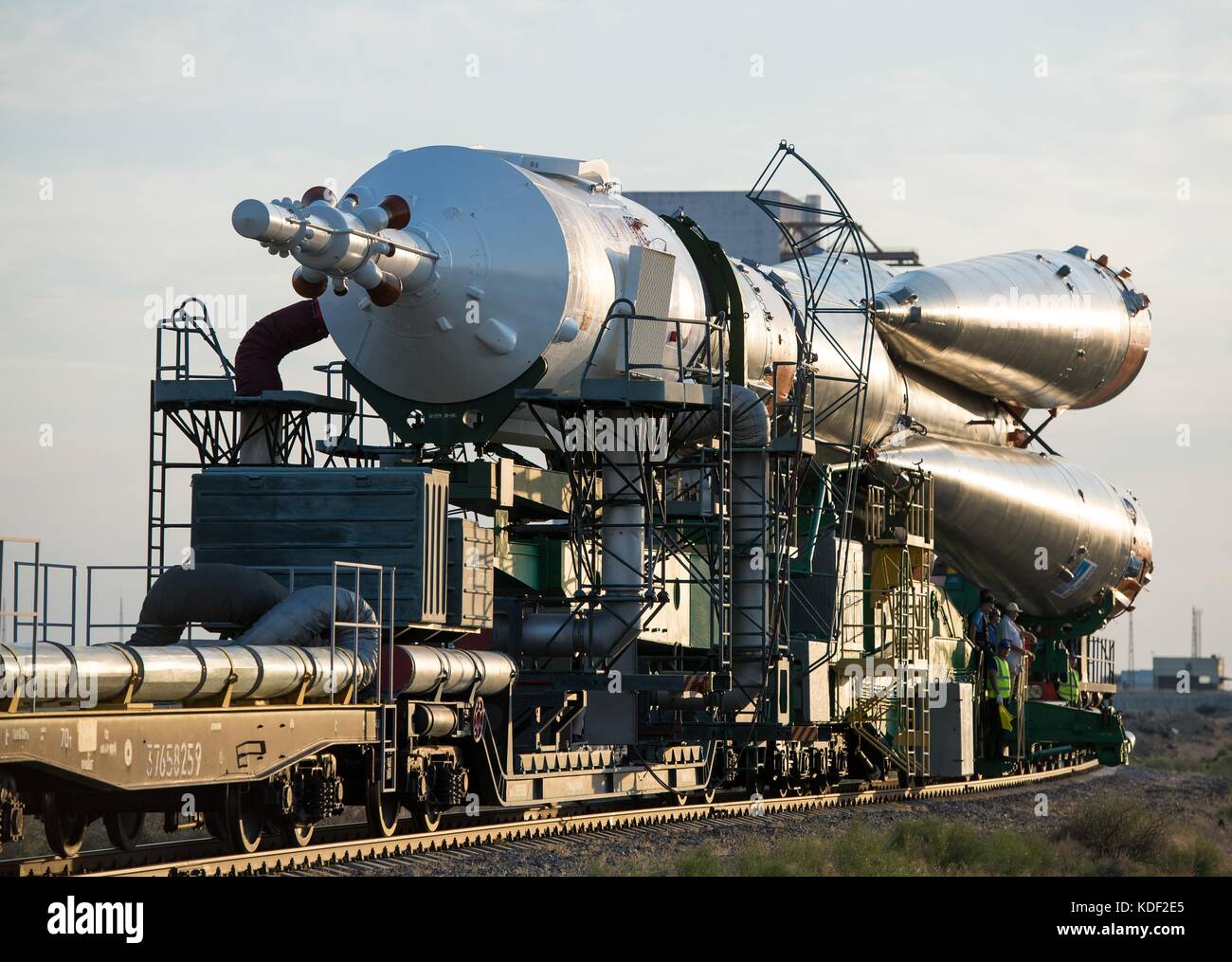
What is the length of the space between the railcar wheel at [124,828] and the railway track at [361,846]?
5.5 inches

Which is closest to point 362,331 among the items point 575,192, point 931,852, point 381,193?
point 381,193

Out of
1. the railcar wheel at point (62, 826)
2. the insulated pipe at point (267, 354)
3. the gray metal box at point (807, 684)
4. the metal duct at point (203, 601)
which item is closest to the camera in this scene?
the railcar wheel at point (62, 826)

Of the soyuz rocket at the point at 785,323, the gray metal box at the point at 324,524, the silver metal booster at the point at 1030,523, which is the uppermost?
the soyuz rocket at the point at 785,323

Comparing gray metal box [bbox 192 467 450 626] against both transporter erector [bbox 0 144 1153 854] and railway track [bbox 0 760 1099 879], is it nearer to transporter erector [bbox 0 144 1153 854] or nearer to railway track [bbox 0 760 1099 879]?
transporter erector [bbox 0 144 1153 854]

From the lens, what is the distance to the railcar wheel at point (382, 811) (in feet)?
58.7

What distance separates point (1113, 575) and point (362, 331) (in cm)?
2232

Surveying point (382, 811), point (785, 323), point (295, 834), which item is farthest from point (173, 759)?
point (785, 323)

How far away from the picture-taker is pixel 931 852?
20062 mm

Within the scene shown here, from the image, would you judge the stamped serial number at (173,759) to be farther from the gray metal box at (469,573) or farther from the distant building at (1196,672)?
the distant building at (1196,672)

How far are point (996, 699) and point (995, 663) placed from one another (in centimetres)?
68

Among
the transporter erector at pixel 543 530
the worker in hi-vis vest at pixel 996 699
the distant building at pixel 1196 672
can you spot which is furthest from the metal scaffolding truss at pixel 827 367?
the distant building at pixel 1196 672

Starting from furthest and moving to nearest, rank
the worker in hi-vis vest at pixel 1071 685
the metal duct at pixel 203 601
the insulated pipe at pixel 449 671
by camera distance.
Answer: the worker in hi-vis vest at pixel 1071 685
the insulated pipe at pixel 449 671
the metal duct at pixel 203 601

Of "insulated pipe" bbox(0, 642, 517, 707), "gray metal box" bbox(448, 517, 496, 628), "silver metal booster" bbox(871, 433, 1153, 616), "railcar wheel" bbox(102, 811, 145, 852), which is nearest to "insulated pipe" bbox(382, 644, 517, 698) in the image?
"insulated pipe" bbox(0, 642, 517, 707)
